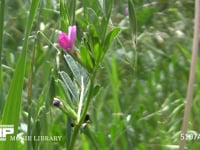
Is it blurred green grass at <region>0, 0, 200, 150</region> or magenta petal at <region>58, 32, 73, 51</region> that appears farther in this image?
blurred green grass at <region>0, 0, 200, 150</region>

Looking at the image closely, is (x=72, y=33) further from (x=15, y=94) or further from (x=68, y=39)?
(x=15, y=94)

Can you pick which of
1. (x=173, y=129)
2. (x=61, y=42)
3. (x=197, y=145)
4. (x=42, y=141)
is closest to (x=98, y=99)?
(x=173, y=129)

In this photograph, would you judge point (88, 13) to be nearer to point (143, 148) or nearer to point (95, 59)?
point (95, 59)

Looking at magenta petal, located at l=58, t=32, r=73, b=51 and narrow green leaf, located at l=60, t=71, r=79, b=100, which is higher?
magenta petal, located at l=58, t=32, r=73, b=51

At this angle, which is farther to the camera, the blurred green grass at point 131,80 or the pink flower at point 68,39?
the blurred green grass at point 131,80

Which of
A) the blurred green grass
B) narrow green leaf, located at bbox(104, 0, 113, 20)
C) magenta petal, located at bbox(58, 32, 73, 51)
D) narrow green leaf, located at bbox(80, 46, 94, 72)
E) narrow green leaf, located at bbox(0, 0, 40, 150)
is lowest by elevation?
the blurred green grass

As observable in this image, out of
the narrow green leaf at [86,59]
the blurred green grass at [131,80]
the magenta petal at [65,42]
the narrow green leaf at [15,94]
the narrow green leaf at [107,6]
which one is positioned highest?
the narrow green leaf at [107,6]

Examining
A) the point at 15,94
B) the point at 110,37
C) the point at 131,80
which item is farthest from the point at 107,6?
the point at 131,80

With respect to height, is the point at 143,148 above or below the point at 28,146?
below
